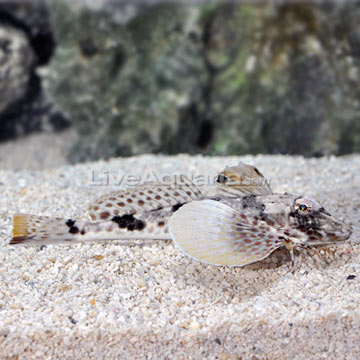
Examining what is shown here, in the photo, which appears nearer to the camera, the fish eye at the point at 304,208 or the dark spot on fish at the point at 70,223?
the fish eye at the point at 304,208

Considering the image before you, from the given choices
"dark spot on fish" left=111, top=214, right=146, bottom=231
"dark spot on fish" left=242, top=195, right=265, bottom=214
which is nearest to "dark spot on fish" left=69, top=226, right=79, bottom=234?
"dark spot on fish" left=111, top=214, right=146, bottom=231

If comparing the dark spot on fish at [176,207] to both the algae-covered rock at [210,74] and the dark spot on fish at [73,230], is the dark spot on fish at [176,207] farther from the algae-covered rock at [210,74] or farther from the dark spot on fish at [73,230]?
the algae-covered rock at [210,74]

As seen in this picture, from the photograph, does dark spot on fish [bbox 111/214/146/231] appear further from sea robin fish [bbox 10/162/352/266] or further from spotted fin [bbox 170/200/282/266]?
spotted fin [bbox 170/200/282/266]

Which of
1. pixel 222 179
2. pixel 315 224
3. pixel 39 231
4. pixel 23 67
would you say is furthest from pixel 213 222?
pixel 23 67

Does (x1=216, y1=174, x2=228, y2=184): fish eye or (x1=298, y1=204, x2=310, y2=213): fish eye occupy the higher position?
(x1=298, y1=204, x2=310, y2=213): fish eye

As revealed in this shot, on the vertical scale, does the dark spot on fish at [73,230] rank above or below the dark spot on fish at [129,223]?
below

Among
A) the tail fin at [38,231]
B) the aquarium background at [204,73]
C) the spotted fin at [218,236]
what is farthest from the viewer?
the aquarium background at [204,73]

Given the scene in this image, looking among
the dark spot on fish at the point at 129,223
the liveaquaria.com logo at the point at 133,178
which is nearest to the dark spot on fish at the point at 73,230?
the dark spot on fish at the point at 129,223
